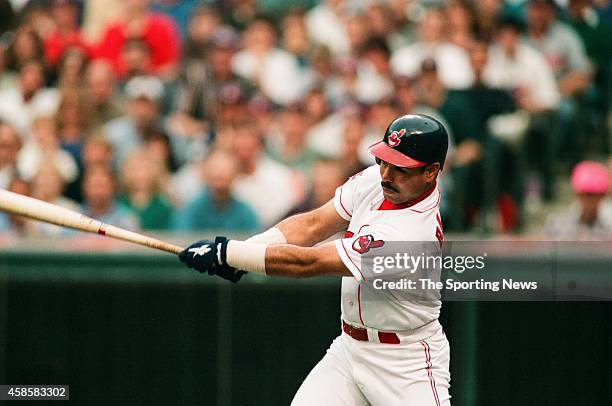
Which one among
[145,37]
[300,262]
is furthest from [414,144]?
[145,37]

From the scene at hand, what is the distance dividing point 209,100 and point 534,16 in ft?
8.94

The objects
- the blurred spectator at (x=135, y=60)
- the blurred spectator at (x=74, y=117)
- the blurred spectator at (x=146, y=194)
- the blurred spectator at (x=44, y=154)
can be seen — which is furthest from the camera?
the blurred spectator at (x=135, y=60)

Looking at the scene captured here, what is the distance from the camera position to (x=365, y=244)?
476 centimetres

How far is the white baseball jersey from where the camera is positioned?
15.7 ft

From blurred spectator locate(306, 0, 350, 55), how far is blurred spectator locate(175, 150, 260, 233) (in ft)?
7.54

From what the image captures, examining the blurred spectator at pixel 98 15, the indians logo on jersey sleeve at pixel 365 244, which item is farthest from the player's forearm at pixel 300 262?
the blurred spectator at pixel 98 15

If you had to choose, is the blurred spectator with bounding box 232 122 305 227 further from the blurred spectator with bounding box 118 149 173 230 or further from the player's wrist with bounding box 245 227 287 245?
the player's wrist with bounding box 245 227 287 245

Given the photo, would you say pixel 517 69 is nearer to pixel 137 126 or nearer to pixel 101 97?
pixel 137 126

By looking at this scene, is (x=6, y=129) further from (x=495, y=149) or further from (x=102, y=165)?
(x=495, y=149)

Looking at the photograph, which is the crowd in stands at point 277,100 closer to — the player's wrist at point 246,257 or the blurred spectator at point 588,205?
the blurred spectator at point 588,205

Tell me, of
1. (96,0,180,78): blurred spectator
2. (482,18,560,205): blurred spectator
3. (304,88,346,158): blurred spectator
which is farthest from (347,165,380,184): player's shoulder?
(96,0,180,78): blurred spectator

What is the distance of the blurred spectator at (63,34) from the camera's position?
9.94 metres

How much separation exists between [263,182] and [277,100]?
4.50 feet

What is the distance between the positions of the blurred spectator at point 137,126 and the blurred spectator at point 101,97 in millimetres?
135
